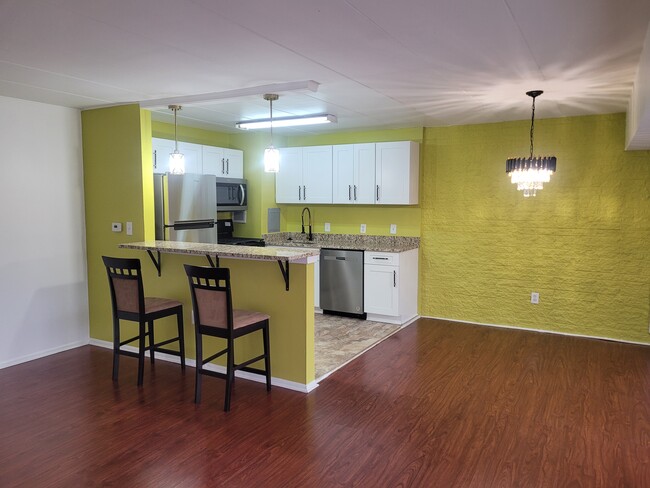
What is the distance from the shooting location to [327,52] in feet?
9.49

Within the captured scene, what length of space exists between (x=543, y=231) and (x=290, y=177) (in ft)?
10.2

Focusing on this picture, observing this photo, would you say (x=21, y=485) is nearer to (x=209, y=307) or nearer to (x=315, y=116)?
(x=209, y=307)

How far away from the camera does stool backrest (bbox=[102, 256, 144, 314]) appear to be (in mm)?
3670

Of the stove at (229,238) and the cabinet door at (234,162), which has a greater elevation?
the cabinet door at (234,162)

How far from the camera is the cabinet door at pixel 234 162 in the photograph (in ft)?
20.2

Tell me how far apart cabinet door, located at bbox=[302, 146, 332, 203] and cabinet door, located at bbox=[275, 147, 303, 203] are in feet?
0.25

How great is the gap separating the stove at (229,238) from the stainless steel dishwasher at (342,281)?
0.95m

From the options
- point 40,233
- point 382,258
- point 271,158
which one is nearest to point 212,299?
point 271,158

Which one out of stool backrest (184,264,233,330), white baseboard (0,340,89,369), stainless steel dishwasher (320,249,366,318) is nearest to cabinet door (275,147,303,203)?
stainless steel dishwasher (320,249,366,318)

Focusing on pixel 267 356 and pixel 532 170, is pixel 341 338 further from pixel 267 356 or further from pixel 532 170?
pixel 532 170

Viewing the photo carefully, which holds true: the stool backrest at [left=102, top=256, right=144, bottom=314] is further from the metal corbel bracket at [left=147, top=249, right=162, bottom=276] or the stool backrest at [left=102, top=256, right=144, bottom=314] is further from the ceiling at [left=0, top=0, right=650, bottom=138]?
the ceiling at [left=0, top=0, right=650, bottom=138]

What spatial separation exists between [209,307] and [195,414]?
71cm

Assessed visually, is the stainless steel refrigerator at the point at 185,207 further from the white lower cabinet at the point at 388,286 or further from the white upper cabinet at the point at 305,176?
the white lower cabinet at the point at 388,286

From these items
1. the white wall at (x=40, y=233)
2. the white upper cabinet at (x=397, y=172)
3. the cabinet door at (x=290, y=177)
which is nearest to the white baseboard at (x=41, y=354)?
the white wall at (x=40, y=233)
